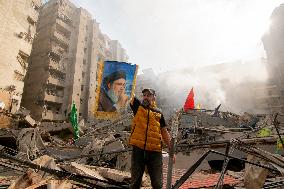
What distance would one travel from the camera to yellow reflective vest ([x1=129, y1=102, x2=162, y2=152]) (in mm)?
4773

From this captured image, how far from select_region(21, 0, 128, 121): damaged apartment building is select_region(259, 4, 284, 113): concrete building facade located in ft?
125

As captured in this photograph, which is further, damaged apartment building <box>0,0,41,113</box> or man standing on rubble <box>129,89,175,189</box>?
damaged apartment building <box>0,0,41,113</box>

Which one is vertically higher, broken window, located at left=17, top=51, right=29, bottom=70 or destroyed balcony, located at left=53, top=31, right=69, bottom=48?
destroyed balcony, located at left=53, top=31, right=69, bottom=48

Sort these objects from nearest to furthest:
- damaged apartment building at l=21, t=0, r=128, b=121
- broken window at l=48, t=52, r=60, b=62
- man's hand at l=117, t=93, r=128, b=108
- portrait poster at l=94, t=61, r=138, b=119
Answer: portrait poster at l=94, t=61, r=138, b=119, man's hand at l=117, t=93, r=128, b=108, damaged apartment building at l=21, t=0, r=128, b=121, broken window at l=48, t=52, r=60, b=62

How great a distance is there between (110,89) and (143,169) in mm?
13619

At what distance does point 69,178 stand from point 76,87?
53.0m

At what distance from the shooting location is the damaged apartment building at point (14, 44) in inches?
1393

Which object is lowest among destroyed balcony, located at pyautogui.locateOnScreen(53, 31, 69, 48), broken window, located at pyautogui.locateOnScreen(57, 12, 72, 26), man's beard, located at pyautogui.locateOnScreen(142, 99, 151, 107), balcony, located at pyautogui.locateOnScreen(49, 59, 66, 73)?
man's beard, located at pyautogui.locateOnScreen(142, 99, 151, 107)

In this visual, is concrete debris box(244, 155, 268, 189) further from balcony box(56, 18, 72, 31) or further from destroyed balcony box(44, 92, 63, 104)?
balcony box(56, 18, 72, 31)

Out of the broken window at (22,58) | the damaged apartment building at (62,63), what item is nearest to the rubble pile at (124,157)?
the broken window at (22,58)

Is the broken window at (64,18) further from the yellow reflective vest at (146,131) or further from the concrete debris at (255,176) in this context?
the concrete debris at (255,176)

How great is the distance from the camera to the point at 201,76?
76250 mm

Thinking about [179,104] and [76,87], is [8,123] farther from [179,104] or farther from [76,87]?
[179,104]

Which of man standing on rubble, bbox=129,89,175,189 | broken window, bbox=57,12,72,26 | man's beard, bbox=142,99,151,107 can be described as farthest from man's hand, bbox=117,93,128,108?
broken window, bbox=57,12,72,26
